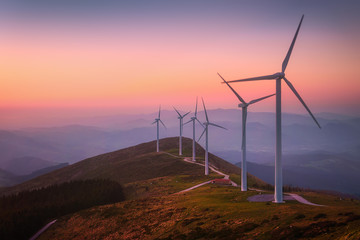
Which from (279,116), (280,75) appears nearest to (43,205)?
(279,116)

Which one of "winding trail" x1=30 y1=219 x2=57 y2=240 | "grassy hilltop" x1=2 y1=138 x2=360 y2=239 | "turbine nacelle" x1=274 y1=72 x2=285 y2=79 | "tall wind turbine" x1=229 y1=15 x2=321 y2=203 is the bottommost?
"winding trail" x1=30 y1=219 x2=57 y2=240

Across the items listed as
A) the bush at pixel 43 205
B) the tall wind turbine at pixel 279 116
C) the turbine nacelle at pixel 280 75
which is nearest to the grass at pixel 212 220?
the tall wind turbine at pixel 279 116

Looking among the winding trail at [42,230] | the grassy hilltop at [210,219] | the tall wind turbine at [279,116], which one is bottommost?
the winding trail at [42,230]

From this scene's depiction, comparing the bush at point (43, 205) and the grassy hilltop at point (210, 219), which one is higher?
the grassy hilltop at point (210, 219)

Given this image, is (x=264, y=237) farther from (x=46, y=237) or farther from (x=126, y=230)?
(x=46, y=237)

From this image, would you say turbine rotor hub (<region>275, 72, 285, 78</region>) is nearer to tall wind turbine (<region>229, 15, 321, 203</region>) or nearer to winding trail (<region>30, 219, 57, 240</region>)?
tall wind turbine (<region>229, 15, 321, 203</region>)

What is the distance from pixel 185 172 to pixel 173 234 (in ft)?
285

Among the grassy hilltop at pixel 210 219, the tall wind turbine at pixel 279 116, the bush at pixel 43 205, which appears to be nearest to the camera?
the grassy hilltop at pixel 210 219

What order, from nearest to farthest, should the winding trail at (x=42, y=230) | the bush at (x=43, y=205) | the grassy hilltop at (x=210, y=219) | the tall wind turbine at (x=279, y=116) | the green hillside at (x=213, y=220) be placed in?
the green hillside at (x=213, y=220)
the grassy hilltop at (x=210, y=219)
the tall wind turbine at (x=279, y=116)
the winding trail at (x=42, y=230)
the bush at (x=43, y=205)

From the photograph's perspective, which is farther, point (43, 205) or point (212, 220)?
point (43, 205)

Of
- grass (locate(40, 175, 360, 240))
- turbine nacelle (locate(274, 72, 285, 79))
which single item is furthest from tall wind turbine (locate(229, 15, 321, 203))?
grass (locate(40, 175, 360, 240))

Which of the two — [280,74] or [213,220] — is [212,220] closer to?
[213,220]

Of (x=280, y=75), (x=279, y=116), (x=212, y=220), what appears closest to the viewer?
(x=212, y=220)

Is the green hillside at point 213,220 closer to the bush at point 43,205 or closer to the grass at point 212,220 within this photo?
the grass at point 212,220
